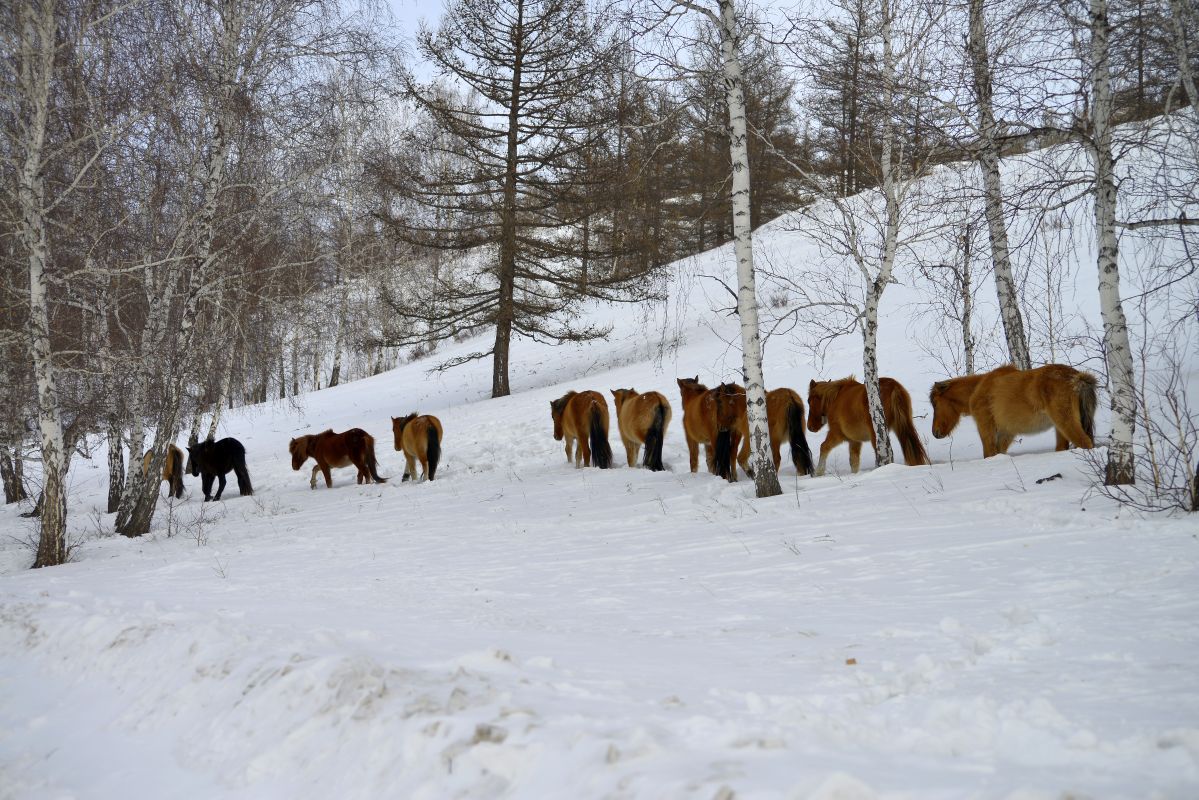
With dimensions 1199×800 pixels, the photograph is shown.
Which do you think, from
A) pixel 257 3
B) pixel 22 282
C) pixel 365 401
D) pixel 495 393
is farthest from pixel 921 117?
pixel 365 401

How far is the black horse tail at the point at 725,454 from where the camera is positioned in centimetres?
1026

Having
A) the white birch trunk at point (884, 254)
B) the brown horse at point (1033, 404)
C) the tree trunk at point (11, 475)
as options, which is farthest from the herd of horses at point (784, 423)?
the tree trunk at point (11, 475)

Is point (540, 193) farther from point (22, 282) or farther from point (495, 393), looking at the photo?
point (22, 282)

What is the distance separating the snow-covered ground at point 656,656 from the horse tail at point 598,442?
4.04m

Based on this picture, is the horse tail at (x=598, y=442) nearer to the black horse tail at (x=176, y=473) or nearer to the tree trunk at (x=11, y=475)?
the black horse tail at (x=176, y=473)

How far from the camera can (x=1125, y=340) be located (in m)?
6.04

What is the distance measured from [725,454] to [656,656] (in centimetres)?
690

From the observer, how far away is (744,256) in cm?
806

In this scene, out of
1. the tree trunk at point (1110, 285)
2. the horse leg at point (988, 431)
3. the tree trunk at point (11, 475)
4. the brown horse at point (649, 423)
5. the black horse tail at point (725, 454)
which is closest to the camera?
the tree trunk at point (1110, 285)

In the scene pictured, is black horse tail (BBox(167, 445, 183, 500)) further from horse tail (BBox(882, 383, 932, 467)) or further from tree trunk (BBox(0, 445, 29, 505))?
horse tail (BBox(882, 383, 932, 467))

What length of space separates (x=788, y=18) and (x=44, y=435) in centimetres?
959

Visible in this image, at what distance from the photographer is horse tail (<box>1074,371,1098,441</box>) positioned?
830 cm

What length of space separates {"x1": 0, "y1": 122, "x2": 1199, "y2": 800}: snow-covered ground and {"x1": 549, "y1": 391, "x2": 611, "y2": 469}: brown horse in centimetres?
410

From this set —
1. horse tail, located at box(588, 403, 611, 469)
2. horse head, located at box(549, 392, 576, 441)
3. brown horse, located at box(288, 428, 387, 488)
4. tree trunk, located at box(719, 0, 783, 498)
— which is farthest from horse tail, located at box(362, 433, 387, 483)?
tree trunk, located at box(719, 0, 783, 498)
